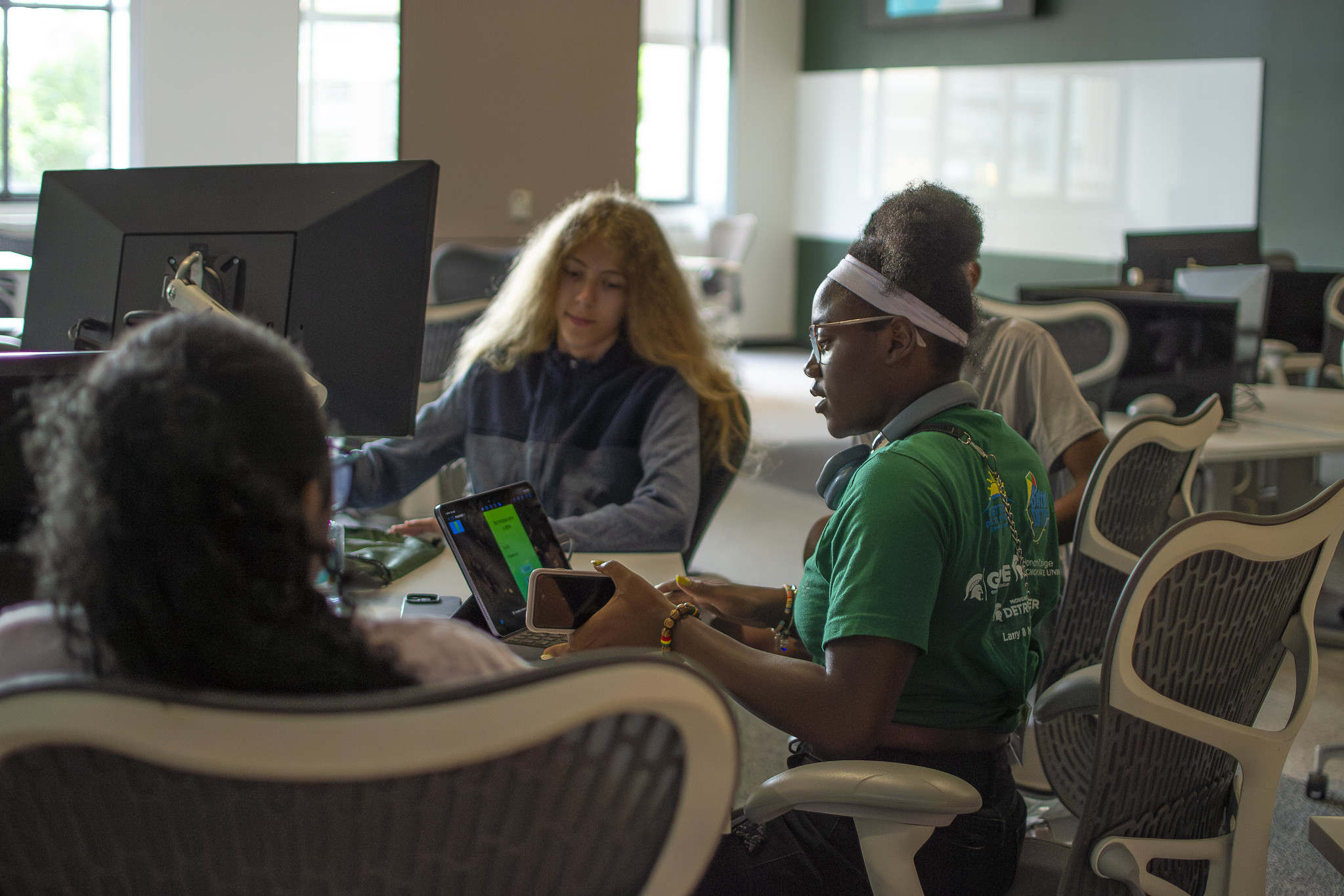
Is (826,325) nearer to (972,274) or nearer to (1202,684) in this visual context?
(972,274)

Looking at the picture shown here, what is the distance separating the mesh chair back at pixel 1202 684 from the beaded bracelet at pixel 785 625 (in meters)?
0.46

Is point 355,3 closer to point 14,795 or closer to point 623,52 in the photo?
point 623,52

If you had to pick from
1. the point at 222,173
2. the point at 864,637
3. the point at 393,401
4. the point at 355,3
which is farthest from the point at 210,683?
the point at 355,3

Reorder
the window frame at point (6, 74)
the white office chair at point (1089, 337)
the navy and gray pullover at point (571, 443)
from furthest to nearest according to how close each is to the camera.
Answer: the window frame at point (6, 74), the white office chair at point (1089, 337), the navy and gray pullover at point (571, 443)

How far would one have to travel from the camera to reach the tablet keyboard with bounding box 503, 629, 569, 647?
1.38 m

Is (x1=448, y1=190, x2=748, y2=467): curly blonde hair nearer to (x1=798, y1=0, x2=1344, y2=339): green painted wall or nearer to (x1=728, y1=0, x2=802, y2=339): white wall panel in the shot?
(x1=798, y1=0, x2=1344, y2=339): green painted wall

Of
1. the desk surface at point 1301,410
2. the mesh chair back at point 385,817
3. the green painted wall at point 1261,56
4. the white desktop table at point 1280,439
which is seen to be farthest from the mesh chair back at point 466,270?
the green painted wall at point 1261,56

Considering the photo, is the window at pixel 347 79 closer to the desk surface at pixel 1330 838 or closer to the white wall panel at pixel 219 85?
the white wall panel at pixel 219 85

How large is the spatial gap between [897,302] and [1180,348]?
6.99 feet

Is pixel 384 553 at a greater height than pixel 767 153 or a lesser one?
lesser

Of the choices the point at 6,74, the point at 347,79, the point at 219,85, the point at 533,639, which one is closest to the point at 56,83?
the point at 6,74

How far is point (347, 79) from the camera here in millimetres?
8125

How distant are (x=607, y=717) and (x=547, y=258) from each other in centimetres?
165

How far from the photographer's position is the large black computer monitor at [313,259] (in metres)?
1.49
